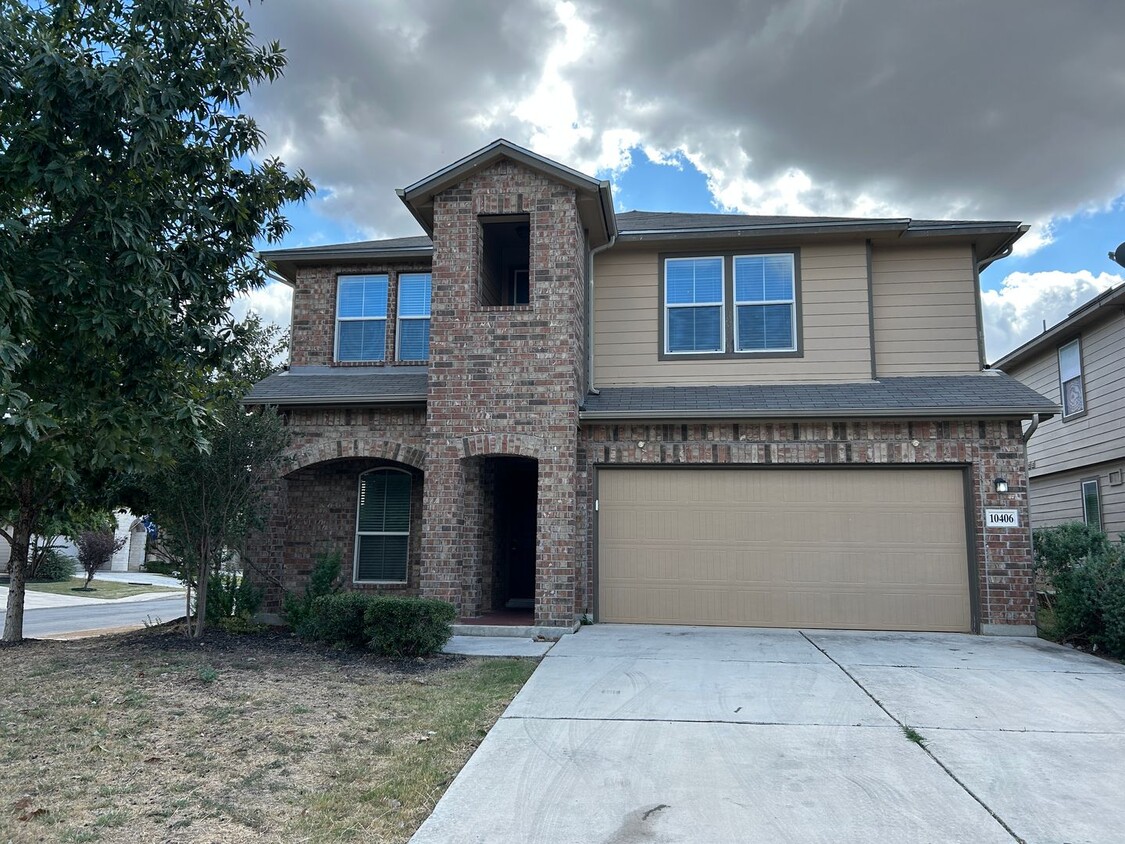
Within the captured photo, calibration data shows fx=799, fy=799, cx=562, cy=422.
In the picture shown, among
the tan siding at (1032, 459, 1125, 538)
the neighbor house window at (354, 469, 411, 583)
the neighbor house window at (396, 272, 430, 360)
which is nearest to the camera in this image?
the neighbor house window at (354, 469, 411, 583)

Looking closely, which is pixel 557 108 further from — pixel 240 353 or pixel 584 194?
pixel 240 353

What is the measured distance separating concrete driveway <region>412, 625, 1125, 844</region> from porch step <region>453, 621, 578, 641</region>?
4.40ft

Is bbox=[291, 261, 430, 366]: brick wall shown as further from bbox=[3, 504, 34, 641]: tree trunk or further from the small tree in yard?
the small tree in yard

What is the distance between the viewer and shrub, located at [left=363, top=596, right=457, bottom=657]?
8430 mm

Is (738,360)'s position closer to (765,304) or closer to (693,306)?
(765,304)

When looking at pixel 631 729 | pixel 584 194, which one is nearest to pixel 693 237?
pixel 584 194

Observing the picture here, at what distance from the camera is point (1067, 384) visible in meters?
14.8

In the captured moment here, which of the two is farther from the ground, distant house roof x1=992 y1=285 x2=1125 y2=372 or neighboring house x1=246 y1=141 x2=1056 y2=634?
distant house roof x1=992 y1=285 x2=1125 y2=372

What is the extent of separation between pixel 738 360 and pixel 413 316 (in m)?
4.97

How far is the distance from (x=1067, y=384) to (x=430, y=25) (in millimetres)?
13168

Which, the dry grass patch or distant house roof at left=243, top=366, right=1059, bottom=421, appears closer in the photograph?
the dry grass patch

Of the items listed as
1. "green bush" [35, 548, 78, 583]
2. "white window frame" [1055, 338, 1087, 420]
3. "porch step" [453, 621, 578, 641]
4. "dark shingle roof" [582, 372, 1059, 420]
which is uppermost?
"white window frame" [1055, 338, 1087, 420]

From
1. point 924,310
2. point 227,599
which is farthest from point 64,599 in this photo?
point 924,310

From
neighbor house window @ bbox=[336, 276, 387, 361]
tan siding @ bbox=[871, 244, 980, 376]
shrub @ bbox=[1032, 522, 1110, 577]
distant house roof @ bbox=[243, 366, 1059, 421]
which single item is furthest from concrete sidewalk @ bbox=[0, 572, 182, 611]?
shrub @ bbox=[1032, 522, 1110, 577]
